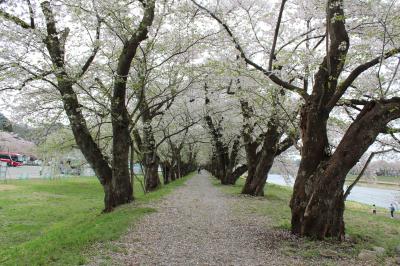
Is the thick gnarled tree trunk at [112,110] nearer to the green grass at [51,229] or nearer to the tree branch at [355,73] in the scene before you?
the green grass at [51,229]

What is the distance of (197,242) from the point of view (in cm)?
797

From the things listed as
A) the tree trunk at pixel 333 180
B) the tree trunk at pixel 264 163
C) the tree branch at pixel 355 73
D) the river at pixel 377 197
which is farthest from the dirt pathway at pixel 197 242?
the river at pixel 377 197

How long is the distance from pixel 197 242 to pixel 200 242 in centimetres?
7

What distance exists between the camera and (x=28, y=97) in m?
13.7

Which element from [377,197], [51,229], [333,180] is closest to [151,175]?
[51,229]

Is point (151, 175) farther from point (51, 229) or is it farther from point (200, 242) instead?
point (200, 242)

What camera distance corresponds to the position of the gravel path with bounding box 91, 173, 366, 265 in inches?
258

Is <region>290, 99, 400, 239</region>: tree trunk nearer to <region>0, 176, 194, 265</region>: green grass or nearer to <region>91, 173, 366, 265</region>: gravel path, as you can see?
<region>91, 173, 366, 265</region>: gravel path

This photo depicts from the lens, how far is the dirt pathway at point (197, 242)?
6.59 meters

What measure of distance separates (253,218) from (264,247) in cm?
396

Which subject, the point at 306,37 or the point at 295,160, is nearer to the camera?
the point at 306,37

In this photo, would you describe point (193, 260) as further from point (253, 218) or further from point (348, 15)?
point (348, 15)

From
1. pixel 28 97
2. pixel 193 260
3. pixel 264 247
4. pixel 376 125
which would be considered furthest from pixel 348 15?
pixel 28 97

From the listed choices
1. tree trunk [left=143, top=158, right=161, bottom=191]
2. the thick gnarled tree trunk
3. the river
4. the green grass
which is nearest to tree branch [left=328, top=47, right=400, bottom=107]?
the thick gnarled tree trunk
